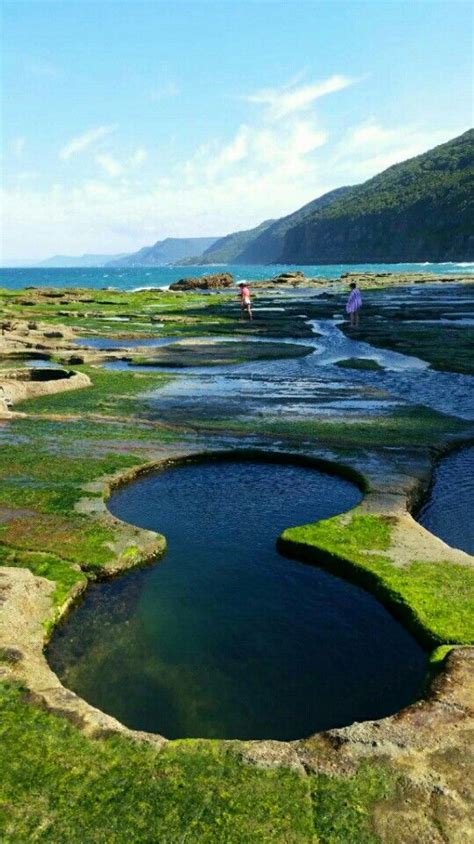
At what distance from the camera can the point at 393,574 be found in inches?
515

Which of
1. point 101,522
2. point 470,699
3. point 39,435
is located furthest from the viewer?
point 39,435

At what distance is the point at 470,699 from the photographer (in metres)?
9.12

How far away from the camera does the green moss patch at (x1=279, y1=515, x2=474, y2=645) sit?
448 inches

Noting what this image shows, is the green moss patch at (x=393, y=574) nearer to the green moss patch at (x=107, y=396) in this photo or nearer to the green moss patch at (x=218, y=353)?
the green moss patch at (x=107, y=396)

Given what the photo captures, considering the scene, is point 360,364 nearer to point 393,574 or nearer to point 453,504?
point 453,504

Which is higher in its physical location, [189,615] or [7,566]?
[7,566]

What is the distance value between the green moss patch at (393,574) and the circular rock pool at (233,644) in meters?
0.33

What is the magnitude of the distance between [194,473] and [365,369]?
20.5 meters

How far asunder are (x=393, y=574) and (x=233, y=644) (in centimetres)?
372

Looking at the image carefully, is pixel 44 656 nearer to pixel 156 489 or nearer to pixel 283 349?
pixel 156 489

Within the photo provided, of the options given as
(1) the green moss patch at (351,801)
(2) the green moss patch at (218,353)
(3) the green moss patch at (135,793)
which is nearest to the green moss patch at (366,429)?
(1) the green moss patch at (351,801)

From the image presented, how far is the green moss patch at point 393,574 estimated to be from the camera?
37.3 ft

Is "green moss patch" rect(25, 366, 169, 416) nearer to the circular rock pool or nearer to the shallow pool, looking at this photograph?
the circular rock pool

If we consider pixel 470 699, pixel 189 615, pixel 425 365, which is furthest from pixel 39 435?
pixel 425 365
